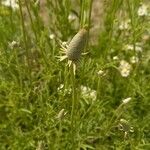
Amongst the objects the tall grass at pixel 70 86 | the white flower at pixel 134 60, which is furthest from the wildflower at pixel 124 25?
the white flower at pixel 134 60

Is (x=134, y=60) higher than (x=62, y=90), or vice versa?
(x=134, y=60)

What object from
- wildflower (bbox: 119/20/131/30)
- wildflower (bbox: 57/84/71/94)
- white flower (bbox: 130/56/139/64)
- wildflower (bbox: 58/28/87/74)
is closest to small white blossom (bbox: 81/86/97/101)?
wildflower (bbox: 57/84/71/94)

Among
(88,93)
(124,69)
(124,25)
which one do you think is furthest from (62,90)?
A: (124,25)

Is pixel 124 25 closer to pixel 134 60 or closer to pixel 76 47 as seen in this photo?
pixel 134 60

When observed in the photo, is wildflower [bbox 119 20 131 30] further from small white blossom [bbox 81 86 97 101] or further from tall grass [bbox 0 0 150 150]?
small white blossom [bbox 81 86 97 101]

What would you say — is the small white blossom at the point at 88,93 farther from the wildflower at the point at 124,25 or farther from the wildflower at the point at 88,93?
the wildflower at the point at 124,25
